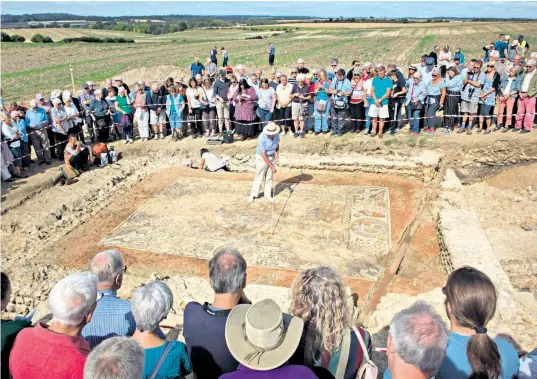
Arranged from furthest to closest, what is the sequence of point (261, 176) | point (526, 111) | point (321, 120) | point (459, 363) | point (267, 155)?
point (321, 120), point (526, 111), point (261, 176), point (267, 155), point (459, 363)

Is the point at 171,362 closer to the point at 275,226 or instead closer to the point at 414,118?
the point at 275,226

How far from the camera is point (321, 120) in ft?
45.0

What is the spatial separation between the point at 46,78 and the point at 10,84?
106 inches

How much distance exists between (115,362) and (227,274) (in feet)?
4.70

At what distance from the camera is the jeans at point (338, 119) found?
13231 millimetres

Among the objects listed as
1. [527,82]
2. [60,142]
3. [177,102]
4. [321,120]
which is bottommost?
[60,142]

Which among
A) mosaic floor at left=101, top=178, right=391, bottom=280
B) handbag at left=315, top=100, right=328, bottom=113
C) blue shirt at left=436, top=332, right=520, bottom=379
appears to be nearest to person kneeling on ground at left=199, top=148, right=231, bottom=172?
mosaic floor at left=101, top=178, right=391, bottom=280

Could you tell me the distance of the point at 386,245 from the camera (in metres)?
8.80

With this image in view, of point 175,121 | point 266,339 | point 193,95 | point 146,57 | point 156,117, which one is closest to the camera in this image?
point 266,339

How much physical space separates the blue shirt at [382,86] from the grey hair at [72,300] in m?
10.5

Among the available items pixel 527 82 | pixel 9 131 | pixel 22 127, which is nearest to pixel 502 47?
pixel 527 82

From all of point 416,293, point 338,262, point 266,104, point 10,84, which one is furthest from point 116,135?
point 10,84

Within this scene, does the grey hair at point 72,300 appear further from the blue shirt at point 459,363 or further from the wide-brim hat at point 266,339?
the blue shirt at point 459,363

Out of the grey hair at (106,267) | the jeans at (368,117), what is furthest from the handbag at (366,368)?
the jeans at (368,117)
